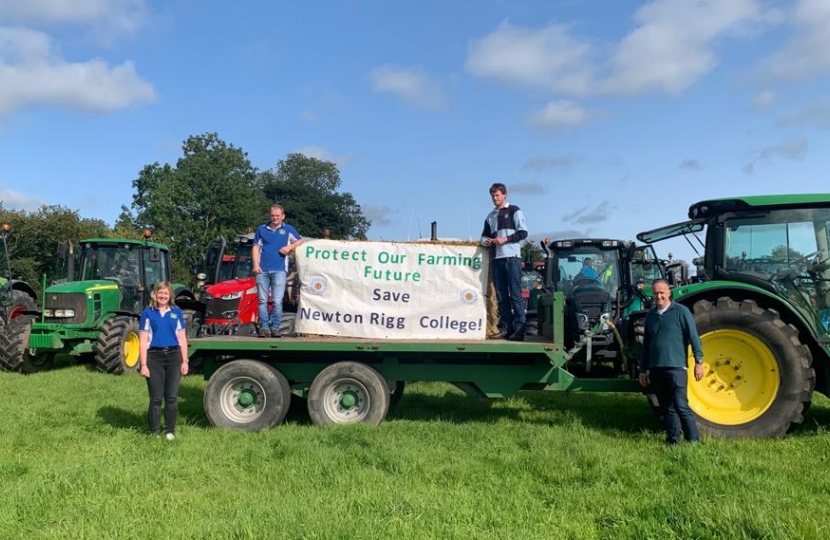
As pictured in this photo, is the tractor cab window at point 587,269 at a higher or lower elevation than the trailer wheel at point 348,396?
higher

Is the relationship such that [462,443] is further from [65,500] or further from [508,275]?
[65,500]

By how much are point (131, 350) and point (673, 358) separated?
10.2 m

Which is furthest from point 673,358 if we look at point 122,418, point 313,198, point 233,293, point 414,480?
point 313,198

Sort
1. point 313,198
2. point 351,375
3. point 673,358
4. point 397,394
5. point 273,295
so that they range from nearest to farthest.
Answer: point 673,358, point 351,375, point 273,295, point 397,394, point 313,198

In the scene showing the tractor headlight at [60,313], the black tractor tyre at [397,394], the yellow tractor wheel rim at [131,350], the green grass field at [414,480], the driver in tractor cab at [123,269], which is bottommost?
the green grass field at [414,480]

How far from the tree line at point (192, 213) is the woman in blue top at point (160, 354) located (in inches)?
1005

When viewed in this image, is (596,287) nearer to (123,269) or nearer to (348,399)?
(348,399)

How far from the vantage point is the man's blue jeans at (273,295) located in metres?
7.71

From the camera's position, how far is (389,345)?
6773 millimetres

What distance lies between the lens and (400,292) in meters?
7.12

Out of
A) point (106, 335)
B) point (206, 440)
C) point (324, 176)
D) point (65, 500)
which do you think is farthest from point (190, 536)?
point (324, 176)

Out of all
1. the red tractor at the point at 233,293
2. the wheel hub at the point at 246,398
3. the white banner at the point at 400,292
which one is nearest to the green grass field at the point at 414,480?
the wheel hub at the point at 246,398

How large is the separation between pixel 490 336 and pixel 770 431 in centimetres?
283

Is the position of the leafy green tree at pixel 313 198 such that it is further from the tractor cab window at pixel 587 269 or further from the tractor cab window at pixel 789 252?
the tractor cab window at pixel 789 252
